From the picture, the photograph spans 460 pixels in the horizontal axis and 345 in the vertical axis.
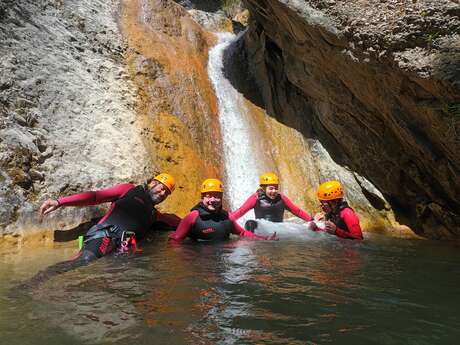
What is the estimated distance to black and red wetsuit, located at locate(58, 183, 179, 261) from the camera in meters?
5.88

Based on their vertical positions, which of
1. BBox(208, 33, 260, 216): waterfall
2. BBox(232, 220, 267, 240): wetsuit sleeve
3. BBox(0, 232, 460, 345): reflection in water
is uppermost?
BBox(208, 33, 260, 216): waterfall

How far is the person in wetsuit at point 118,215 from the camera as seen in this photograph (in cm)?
582

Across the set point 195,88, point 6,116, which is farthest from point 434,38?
point 6,116

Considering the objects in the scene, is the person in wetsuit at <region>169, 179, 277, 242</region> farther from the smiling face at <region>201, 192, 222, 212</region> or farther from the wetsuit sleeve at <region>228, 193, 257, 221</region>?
the wetsuit sleeve at <region>228, 193, 257, 221</region>

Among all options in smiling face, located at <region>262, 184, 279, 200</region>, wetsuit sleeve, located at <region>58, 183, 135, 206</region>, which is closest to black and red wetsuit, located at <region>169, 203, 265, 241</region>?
wetsuit sleeve, located at <region>58, 183, 135, 206</region>

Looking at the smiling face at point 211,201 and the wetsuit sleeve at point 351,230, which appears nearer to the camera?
the smiling face at point 211,201

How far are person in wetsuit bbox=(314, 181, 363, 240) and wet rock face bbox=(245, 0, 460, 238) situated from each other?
6.64ft

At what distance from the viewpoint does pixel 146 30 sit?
12.4 metres

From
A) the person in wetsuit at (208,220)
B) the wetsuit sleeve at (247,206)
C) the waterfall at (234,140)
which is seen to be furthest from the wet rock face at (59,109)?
the waterfall at (234,140)

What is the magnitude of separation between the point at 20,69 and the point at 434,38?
7471 mm

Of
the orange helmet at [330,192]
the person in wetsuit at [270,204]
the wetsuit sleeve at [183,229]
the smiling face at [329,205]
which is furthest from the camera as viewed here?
the person in wetsuit at [270,204]

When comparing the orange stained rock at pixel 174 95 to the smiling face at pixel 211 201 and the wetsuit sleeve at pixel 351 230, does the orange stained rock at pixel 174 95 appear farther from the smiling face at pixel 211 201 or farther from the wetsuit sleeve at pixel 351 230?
the wetsuit sleeve at pixel 351 230

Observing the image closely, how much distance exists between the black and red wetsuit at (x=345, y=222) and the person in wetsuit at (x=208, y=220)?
2020mm

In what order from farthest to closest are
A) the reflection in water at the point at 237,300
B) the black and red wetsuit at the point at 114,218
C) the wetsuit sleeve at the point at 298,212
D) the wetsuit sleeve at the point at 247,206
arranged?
the wetsuit sleeve at the point at 298,212 < the wetsuit sleeve at the point at 247,206 < the black and red wetsuit at the point at 114,218 < the reflection in water at the point at 237,300
